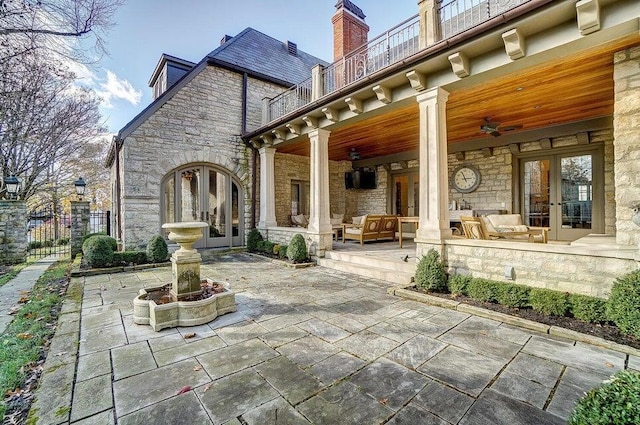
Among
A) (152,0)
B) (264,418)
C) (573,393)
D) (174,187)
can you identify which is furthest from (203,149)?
Result: (573,393)

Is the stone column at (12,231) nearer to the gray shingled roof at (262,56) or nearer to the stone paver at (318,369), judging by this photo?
the stone paver at (318,369)

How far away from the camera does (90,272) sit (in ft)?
18.1

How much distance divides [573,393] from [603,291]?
176cm

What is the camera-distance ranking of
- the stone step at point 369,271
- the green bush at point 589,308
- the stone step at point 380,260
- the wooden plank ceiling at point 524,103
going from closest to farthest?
the green bush at point 589,308 < the wooden plank ceiling at point 524,103 < the stone step at point 369,271 < the stone step at point 380,260

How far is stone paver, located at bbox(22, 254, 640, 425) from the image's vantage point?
5.63 ft

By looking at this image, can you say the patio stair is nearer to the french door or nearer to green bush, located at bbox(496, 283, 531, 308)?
green bush, located at bbox(496, 283, 531, 308)

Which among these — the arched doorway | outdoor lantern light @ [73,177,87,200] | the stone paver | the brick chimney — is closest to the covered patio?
the arched doorway

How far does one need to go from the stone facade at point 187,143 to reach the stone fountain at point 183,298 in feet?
13.7

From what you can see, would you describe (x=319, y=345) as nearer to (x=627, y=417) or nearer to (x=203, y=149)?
(x=627, y=417)

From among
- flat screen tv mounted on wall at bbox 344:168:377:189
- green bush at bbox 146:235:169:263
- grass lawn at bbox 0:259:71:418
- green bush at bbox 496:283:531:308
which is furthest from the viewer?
flat screen tv mounted on wall at bbox 344:168:377:189

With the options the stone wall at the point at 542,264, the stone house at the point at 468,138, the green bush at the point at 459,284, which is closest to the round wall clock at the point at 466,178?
the stone house at the point at 468,138

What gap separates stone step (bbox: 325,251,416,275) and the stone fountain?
9.37ft

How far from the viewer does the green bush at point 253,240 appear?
26.1 ft

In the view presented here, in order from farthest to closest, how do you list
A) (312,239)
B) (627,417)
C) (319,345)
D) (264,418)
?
(312,239) < (319,345) < (264,418) < (627,417)
